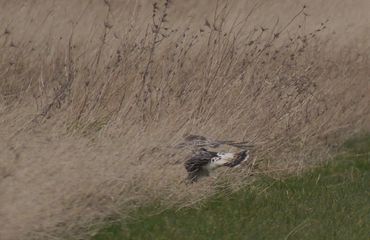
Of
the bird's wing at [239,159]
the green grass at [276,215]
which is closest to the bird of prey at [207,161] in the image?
the bird's wing at [239,159]

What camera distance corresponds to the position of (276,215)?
5.75 meters

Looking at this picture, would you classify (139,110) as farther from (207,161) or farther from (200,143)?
(207,161)

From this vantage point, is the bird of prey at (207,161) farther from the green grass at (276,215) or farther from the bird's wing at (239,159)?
the green grass at (276,215)

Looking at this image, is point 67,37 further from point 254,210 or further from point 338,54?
point 254,210

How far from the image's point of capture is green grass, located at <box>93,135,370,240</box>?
5.37 m

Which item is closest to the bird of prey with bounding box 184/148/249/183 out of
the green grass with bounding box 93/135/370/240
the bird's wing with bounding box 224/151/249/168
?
the bird's wing with bounding box 224/151/249/168

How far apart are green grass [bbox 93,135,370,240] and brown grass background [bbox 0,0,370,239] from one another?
0.46ft

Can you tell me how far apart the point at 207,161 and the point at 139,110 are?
102cm

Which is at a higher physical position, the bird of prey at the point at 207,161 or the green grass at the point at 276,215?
the bird of prey at the point at 207,161

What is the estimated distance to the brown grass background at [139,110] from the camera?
5.41m

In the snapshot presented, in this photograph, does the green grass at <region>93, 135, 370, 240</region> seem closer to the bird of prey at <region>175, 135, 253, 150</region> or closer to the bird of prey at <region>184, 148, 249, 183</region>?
the bird of prey at <region>184, 148, 249, 183</region>

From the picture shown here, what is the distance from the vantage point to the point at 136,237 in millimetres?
5246

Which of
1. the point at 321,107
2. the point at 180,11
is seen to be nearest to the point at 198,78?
the point at 321,107

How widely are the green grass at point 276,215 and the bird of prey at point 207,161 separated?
202mm
